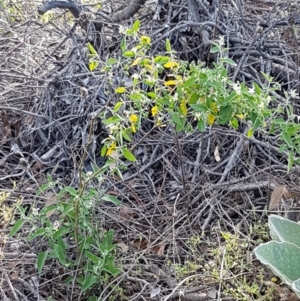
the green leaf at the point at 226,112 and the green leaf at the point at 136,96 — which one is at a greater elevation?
the green leaf at the point at 136,96

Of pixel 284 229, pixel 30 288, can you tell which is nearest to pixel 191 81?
pixel 284 229

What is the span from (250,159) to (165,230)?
Result: 55 cm

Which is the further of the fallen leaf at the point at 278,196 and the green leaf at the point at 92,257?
the fallen leaf at the point at 278,196

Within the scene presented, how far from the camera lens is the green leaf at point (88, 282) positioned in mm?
1928

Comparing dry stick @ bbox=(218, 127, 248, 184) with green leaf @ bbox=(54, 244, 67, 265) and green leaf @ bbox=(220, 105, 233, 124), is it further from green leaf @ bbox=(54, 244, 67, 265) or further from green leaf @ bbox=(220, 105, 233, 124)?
green leaf @ bbox=(54, 244, 67, 265)

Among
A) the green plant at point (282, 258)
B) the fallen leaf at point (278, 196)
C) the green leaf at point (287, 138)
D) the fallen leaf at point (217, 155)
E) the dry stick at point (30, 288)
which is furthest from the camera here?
the fallen leaf at point (217, 155)

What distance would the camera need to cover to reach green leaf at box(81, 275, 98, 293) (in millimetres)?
1928

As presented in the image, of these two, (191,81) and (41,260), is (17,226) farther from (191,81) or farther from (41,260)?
(191,81)

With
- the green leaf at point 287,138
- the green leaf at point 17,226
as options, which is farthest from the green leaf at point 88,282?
the green leaf at point 287,138

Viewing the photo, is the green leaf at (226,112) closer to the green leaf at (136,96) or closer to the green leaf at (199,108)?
the green leaf at (199,108)

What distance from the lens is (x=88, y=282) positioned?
1939mm

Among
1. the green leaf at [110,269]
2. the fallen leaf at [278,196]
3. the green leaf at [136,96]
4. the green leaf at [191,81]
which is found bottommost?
the fallen leaf at [278,196]

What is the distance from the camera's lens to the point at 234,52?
302 cm

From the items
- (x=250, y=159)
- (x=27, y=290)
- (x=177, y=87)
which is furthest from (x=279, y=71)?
(x=27, y=290)
